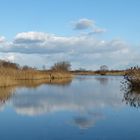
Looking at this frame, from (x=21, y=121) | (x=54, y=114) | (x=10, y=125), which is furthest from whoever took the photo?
(x=54, y=114)

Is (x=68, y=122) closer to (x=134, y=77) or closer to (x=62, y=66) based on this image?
(x=134, y=77)

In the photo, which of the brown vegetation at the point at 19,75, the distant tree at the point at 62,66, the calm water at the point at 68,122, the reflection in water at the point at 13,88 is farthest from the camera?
the distant tree at the point at 62,66

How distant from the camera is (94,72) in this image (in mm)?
77125

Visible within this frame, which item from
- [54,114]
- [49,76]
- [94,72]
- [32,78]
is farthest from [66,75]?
[54,114]

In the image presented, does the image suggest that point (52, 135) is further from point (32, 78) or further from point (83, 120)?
point (32, 78)

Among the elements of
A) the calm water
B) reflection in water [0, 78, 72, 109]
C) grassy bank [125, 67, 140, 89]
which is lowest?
the calm water

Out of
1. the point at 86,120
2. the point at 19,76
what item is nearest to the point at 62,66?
the point at 19,76

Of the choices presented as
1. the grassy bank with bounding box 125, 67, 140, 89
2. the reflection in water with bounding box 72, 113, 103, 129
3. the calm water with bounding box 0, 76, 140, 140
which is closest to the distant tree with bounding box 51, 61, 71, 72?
the grassy bank with bounding box 125, 67, 140, 89

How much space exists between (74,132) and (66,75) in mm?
38863

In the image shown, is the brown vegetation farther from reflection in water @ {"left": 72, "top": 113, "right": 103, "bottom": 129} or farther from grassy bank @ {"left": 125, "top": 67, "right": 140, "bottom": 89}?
reflection in water @ {"left": 72, "top": 113, "right": 103, "bottom": 129}

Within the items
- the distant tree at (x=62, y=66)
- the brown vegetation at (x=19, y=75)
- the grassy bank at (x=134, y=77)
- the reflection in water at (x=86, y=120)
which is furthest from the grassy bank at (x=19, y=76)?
the reflection in water at (x=86, y=120)

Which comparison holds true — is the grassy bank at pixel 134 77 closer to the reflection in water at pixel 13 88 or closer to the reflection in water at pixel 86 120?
the reflection in water at pixel 13 88

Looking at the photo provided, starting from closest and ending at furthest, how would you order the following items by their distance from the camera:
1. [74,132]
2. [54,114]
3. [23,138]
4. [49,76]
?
[23,138] → [74,132] → [54,114] → [49,76]

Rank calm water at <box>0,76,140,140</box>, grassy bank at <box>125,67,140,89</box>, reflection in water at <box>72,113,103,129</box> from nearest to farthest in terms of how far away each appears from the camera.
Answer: calm water at <box>0,76,140,140</box> → reflection in water at <box>72,113,103,129</box> → grassy bank at <box>125,67,140,89</box>
